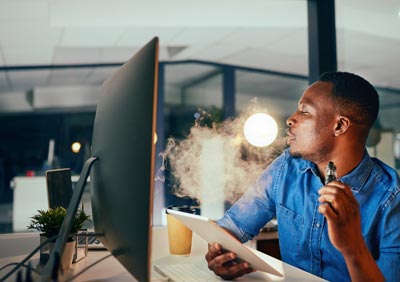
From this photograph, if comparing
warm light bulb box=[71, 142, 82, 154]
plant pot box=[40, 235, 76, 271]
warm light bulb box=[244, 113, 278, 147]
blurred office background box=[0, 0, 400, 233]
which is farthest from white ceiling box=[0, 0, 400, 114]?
plant pot box=[40, 235, 76, 271]

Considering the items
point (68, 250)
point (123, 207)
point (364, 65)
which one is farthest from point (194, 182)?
point (364, 65)

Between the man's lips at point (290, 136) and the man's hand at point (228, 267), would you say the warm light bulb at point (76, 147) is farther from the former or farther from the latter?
the man's hand at point (228, 267)

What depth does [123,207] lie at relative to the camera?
0.71 m

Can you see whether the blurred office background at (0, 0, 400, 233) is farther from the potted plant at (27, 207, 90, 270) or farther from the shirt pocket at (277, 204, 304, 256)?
the potted plant at (27, 207, 90, 270)

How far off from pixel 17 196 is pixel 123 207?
5.13 m

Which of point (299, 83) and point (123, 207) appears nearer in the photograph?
→ point (123, 207)

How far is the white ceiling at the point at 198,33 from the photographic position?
3803 millimetres

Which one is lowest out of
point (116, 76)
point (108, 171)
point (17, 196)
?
point (17, 196)

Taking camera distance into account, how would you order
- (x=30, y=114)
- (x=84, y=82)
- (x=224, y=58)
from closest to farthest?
1. (x=224, y=58)
2. (x=84, y=82)
3. (x=30, y=114)

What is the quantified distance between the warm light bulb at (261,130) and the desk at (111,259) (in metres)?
0.85

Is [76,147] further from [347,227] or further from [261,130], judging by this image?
[347,227]

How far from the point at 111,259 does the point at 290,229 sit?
55 cm

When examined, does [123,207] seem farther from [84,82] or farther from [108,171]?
[84,82]

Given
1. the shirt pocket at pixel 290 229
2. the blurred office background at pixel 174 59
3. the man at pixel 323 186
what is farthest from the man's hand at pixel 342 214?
the blurred office background at pixel 174 59
